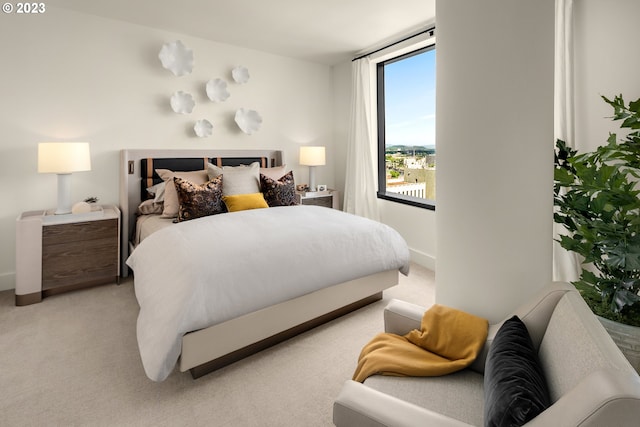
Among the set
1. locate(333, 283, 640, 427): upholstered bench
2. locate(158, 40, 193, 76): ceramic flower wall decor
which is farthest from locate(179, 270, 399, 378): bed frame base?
locate(158, 40, 193, 76): ceramic flower wall decor

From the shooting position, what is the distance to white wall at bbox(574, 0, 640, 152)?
1.98 metres

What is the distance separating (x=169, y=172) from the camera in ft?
11.8

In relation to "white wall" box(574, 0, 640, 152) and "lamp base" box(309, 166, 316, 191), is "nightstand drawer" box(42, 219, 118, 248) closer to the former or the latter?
"lamp base" box(309, 166, 316, 191)

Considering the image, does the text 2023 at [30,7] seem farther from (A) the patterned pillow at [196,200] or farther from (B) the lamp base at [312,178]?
(B) the lamp base at [312,178]

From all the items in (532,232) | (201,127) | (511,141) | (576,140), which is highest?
(201,127)

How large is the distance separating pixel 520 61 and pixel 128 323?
2.98 meters

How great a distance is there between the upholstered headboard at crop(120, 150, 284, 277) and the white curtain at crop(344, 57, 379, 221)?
176 cm

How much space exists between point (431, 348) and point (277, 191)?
258cm

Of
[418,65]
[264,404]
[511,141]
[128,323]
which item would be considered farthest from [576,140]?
[128,323]

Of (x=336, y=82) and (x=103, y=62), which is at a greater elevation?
(x=336, y=82)

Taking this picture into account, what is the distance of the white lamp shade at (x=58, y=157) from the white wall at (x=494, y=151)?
3.14 meters

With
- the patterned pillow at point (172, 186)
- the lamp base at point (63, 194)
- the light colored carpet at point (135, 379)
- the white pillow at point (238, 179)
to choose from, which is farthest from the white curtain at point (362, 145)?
the lamp base at point (63, 194)

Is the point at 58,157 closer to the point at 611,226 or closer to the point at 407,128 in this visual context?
the point at 407,128

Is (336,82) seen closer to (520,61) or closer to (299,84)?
(299,84)
